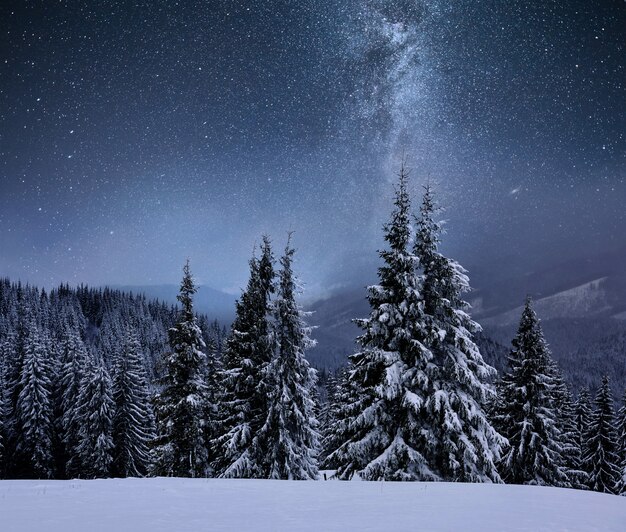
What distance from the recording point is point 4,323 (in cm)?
14400

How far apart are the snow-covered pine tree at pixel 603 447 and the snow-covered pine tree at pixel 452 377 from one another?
27.7 metres

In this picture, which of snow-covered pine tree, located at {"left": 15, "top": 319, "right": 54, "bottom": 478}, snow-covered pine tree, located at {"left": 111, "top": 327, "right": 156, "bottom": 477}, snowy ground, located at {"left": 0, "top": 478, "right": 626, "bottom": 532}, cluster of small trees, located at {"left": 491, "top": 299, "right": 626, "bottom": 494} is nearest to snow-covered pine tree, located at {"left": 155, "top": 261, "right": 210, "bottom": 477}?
snowy ground, located at {"left": 0, "top": 478, "right": 626, "bottom": 532}

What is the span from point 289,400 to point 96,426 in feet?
103

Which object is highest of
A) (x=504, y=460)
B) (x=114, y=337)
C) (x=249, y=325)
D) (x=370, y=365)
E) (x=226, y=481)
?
(x=114, y=337)

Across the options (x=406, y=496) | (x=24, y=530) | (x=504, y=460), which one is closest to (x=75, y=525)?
(x=24, y=530)

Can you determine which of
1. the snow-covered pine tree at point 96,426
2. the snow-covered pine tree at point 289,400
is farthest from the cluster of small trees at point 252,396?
the snow-covered pine tree at point 96,426

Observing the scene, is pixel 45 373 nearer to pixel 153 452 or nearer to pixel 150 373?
pixel 153 452

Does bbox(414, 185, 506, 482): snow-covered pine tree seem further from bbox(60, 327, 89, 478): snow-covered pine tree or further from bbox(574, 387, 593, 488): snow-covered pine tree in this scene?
bbox(60, 327, 89, 478): snow-covered pine tree

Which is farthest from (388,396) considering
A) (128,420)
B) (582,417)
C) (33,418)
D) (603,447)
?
(33,418)

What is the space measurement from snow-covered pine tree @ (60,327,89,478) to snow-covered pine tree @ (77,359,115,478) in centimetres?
112

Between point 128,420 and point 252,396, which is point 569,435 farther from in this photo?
point 128,420

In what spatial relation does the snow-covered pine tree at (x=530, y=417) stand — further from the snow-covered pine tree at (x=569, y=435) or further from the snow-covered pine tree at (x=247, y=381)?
A: the snow-covered pine tree at (x=247, y=381)

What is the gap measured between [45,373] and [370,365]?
4771cm

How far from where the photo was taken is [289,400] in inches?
835
